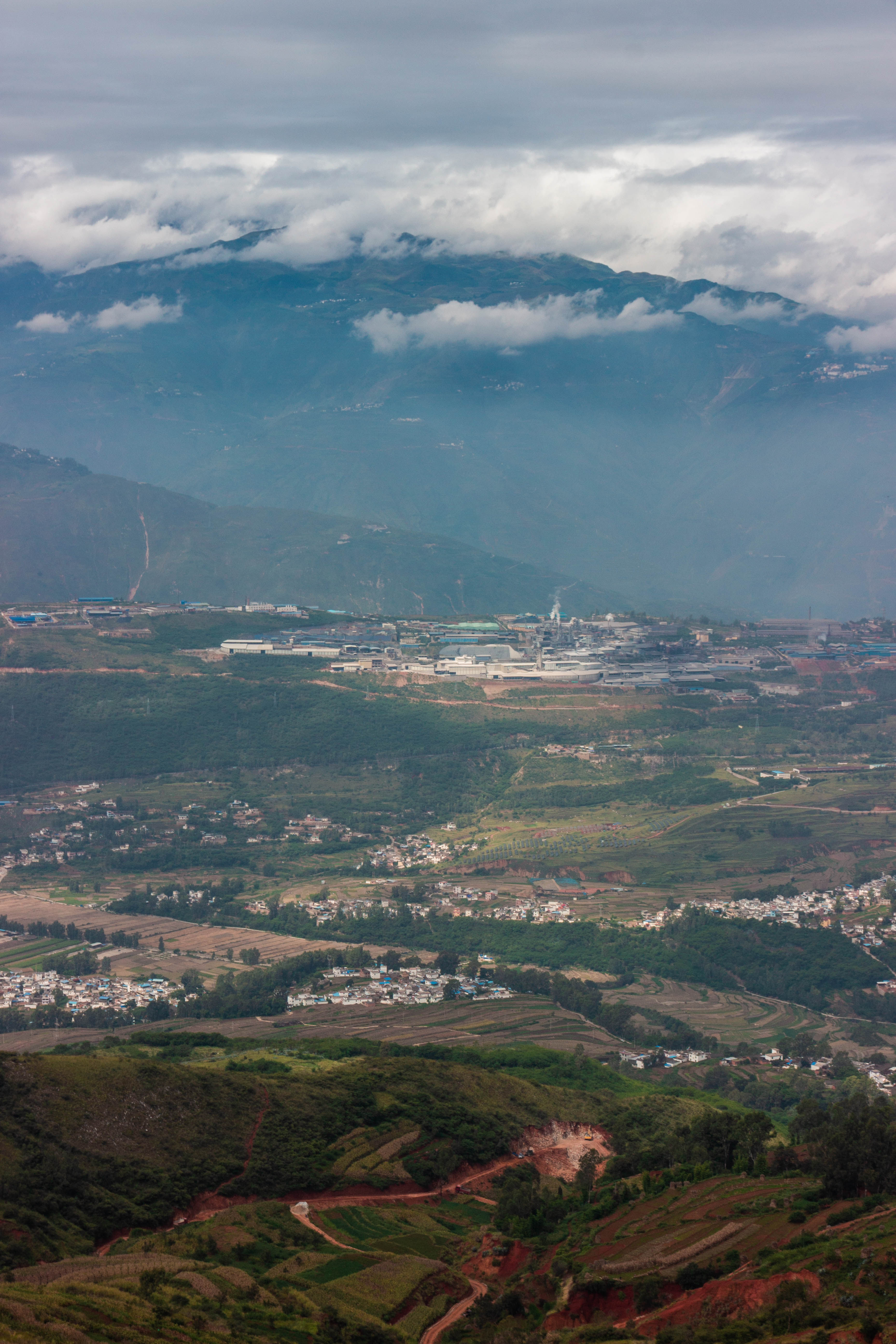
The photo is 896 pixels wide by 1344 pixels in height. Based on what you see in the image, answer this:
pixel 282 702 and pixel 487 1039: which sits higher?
pixel 282 702

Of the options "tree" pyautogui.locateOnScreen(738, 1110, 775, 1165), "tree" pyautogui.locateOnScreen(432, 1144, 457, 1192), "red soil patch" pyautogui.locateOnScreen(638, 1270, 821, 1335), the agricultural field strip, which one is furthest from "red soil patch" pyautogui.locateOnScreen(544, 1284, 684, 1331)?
the agricultural field strip

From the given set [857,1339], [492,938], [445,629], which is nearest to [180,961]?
[492,938]

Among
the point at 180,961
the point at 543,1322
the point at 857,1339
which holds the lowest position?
the point at 180,961

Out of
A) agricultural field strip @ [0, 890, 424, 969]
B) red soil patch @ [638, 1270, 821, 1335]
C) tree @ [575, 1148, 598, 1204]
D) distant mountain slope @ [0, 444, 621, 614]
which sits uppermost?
distant mountain slope @ [0, 444, 621, 614]

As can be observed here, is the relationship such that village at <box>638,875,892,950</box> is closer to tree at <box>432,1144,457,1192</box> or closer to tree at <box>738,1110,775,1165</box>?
tree at <box>738,1110,775,1165</box>

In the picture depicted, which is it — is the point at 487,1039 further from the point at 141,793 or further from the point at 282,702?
the point at 282,702

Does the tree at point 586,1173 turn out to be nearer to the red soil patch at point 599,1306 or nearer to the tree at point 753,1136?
the tree at point 753,1136

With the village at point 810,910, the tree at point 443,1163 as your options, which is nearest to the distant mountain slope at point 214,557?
the village at point 810,910

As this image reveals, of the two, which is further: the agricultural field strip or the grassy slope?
the agricultural field strip
